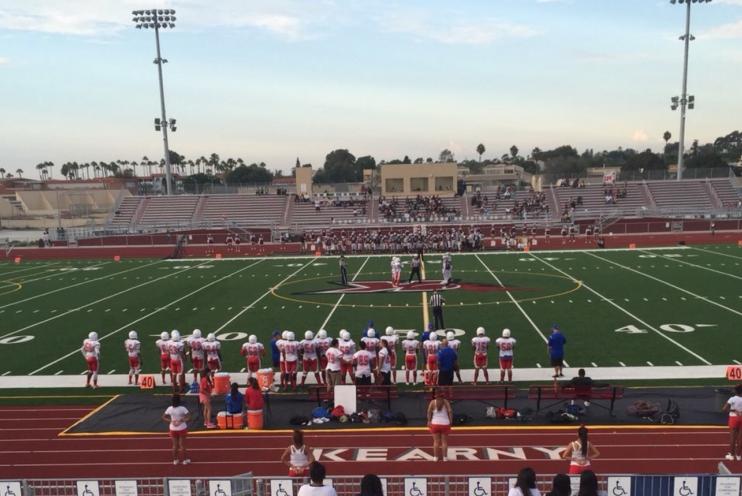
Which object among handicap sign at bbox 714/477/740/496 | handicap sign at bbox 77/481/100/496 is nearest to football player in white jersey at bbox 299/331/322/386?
handicap sign at bbox 77/481/100/496

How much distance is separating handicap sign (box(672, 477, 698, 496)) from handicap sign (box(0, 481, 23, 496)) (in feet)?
22.0

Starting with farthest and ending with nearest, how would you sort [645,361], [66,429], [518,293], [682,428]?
[518,293]
[645,361]
[66,429]
[682,428]

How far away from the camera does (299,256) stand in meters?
37.7

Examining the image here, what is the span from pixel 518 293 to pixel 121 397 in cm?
1474

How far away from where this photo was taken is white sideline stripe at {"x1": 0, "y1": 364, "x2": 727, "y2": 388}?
39.7ft

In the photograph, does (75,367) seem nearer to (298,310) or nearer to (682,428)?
(298,310)

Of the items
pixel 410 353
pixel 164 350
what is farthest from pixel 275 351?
pixel 410 353

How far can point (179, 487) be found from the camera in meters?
6.10

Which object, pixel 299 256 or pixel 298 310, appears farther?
pixel 299 256

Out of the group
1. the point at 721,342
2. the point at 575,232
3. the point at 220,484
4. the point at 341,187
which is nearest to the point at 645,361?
the point at 721,342

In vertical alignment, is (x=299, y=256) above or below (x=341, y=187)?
below

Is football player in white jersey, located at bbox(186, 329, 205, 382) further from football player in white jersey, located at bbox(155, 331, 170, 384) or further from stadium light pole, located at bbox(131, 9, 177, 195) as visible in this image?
stadium light pole, located at bbox(131, 9, 177, 195)

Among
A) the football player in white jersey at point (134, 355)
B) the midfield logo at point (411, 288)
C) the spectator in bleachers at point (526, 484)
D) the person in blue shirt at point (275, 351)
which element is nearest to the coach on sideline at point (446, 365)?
the person in blue shirt at point (275, 351)

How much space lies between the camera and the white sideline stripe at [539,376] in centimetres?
1210
